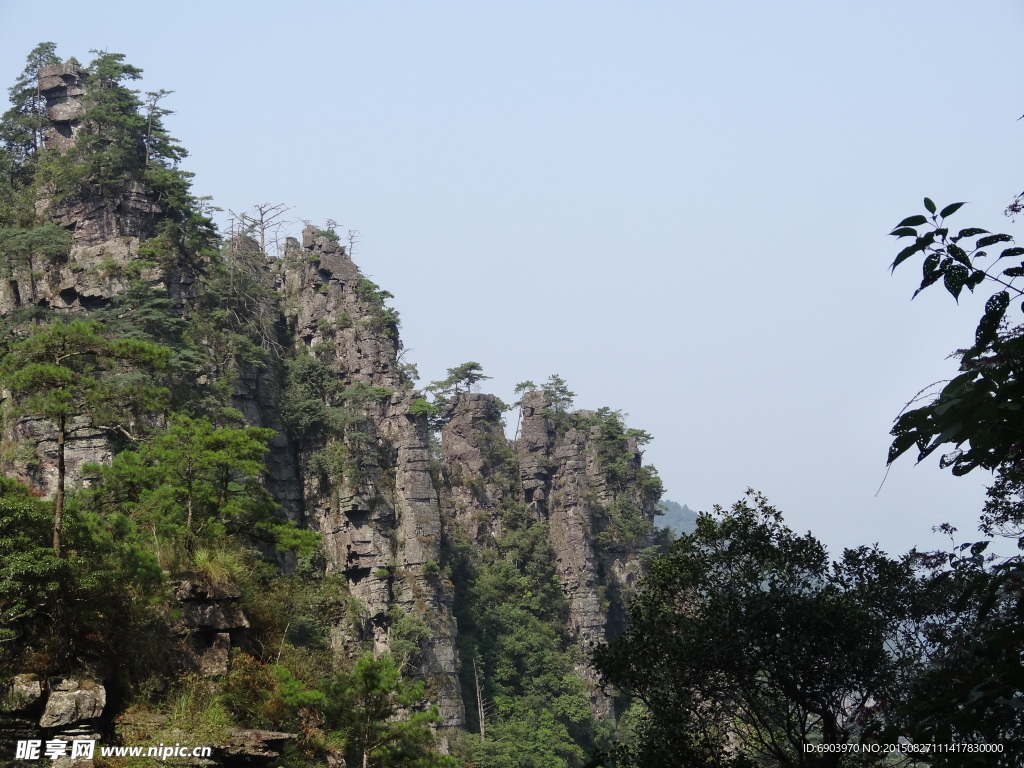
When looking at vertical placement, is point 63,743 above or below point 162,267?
below

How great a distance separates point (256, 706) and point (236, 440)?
6.26 meters

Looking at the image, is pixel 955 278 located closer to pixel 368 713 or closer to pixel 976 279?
pixel 976 279

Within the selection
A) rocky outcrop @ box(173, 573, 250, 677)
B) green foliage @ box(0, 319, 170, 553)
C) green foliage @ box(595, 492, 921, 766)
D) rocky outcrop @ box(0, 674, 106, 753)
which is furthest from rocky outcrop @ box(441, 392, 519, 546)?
green foliage @ box(595, 492, 921, 766)

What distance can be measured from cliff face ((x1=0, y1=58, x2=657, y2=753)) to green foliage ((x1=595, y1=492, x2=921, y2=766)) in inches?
996

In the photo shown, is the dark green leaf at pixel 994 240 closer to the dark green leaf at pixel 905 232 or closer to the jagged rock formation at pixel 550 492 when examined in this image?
the dark green leaf at pixel 905 232

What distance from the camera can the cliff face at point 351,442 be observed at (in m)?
38.5

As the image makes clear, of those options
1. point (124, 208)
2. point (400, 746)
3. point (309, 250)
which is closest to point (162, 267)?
point (124, 208)

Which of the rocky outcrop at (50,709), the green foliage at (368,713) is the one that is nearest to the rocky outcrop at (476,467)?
the green foliage at (368,713)

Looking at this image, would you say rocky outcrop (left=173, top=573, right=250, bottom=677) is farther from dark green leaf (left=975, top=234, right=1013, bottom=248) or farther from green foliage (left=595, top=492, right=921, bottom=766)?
dark green leaf (left=975, top=234, right=1013, bottom=248)

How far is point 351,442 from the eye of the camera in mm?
43688

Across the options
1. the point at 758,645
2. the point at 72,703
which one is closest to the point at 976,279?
the point at 758,645

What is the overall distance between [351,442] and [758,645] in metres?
35.2

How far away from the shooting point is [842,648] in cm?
970

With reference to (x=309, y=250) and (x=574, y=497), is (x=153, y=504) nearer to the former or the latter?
(x=309, y=250)
